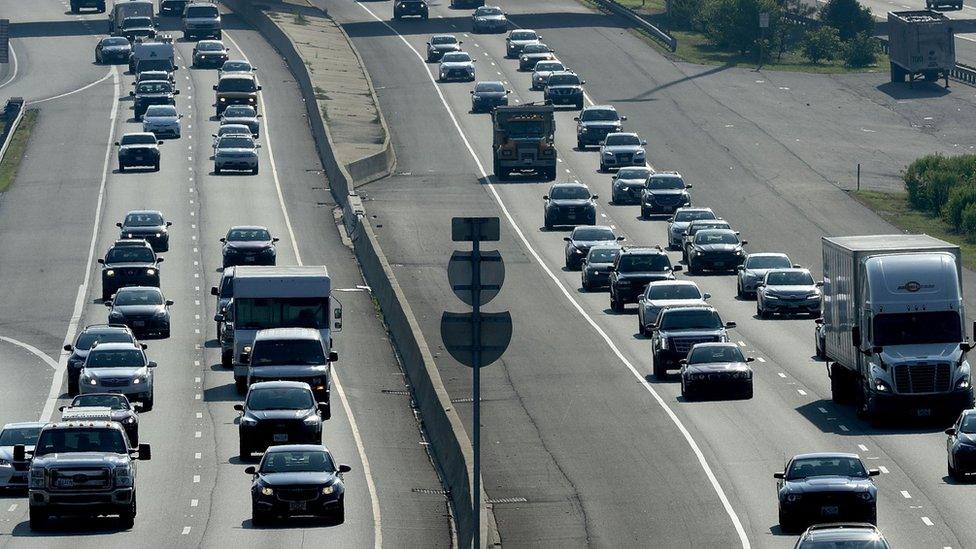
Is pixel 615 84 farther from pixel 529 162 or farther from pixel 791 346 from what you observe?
pixel 791 346

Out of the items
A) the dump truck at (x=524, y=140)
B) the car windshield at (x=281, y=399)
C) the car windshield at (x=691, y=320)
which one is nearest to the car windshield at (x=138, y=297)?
the car windshield at (x=691, y=320)

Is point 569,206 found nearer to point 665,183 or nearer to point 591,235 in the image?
point 665,183

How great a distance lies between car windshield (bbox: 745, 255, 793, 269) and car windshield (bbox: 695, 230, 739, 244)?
4431 mm

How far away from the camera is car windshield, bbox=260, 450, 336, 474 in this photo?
34750 mm

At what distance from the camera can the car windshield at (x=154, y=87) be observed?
100m

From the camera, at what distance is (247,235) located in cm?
6675

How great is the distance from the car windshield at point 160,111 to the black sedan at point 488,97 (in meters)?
14.3

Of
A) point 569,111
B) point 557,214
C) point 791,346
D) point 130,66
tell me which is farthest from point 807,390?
point 130,66

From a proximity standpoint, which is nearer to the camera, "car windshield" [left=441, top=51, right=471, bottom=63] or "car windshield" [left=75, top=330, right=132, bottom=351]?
"car windshield" [left=75, top=330, right=132, bottom=351]

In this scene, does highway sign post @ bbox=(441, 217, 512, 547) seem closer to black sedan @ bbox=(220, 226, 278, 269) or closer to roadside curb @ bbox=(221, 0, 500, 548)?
roadside curb @ bbox=(221, 0, 500, 548)

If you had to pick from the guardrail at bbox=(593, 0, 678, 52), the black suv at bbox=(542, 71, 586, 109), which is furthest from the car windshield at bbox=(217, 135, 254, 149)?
the guardrail at bbox=(593, 0, 678, 52)

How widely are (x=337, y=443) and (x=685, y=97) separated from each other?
62876 millimetres

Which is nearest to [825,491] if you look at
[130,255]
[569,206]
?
[130,255]

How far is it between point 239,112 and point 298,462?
204ft
